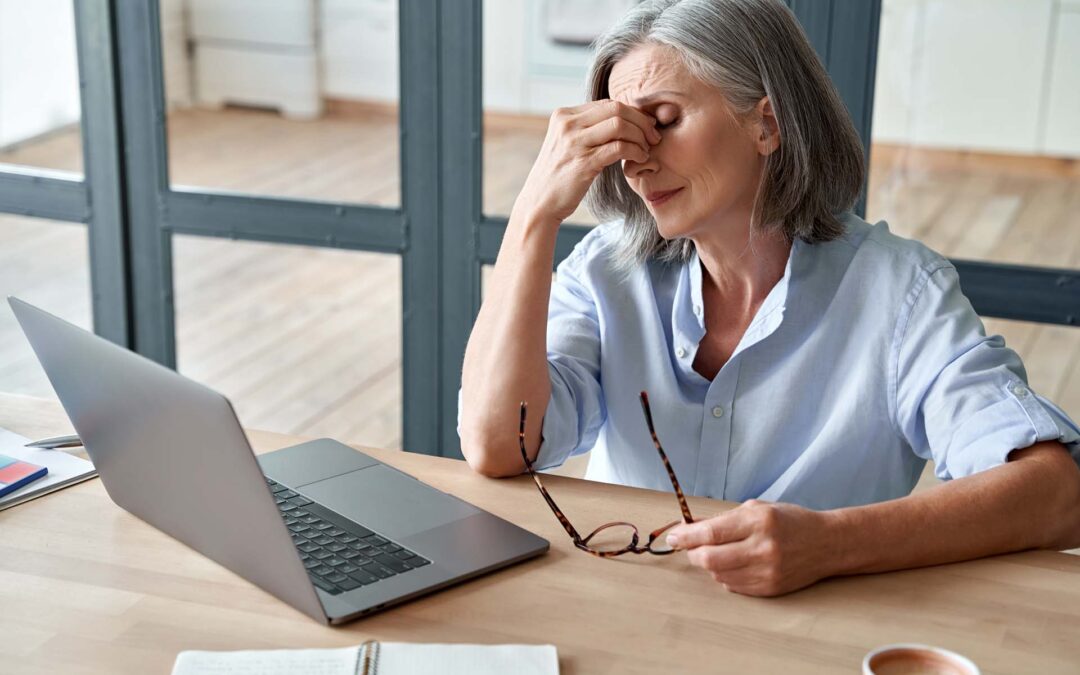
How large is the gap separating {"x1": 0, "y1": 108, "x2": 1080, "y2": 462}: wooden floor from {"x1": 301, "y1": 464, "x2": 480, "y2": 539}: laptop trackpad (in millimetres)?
1192

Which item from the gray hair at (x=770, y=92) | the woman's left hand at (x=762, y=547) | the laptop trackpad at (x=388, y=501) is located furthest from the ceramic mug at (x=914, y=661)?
the gray hair at (x=770, y=92)

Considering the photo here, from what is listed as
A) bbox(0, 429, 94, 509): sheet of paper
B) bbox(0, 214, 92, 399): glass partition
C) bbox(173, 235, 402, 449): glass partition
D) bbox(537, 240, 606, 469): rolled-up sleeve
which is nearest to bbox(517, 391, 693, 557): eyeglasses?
bbox(537, 240, 606, 469): rolled-up sleeve

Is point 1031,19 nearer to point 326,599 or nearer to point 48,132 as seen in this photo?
point 326,599

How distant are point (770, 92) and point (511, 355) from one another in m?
0.45

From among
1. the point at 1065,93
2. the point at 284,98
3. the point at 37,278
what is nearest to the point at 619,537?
the point at 1065,93

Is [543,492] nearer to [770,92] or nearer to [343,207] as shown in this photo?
[770,92]

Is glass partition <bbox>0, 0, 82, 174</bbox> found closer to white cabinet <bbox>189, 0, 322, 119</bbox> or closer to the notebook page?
white cabinet <bbox>189, 0, 322, 119</bbox>

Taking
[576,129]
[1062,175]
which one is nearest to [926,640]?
[576,129]

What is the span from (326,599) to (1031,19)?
1.69 meters

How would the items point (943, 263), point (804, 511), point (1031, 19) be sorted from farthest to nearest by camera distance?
point (1031, 19), point (943, 263), point (804, 511)

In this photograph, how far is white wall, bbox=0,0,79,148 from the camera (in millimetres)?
2855

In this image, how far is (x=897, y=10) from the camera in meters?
2.30

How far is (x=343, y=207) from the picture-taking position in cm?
269

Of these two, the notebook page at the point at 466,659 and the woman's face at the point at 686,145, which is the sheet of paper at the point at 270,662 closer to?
the notebook page at the point at 466,659
